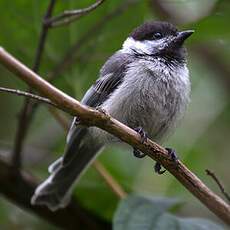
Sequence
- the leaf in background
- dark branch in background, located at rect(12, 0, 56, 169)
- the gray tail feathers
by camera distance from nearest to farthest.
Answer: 1. the leaf in background
2. dark branch in background, located at rect(12, 0, 56, 169)
3. the gray tail feathers

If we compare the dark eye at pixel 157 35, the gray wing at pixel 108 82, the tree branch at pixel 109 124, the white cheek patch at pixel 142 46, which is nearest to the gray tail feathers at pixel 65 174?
the gray wing at pixel 108 82

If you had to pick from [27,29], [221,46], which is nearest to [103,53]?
[27,29]

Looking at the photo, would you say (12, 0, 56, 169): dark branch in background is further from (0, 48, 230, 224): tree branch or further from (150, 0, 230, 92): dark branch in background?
(150, 0, 230, 92): dark branch in background

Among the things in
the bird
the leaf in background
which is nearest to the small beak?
the bird

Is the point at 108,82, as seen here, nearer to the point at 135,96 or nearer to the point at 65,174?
the point at 135,96

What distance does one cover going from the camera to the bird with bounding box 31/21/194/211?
286 centimetres

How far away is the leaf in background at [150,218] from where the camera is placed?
8.73ft

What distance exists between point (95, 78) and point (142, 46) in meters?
0.42

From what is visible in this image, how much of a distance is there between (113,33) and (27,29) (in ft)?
1.62

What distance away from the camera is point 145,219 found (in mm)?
2736

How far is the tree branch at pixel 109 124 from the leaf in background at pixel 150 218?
381 mm

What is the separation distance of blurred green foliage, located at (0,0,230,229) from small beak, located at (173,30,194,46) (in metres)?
0.06

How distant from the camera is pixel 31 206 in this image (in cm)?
323

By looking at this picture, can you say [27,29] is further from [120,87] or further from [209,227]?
[209,227]
